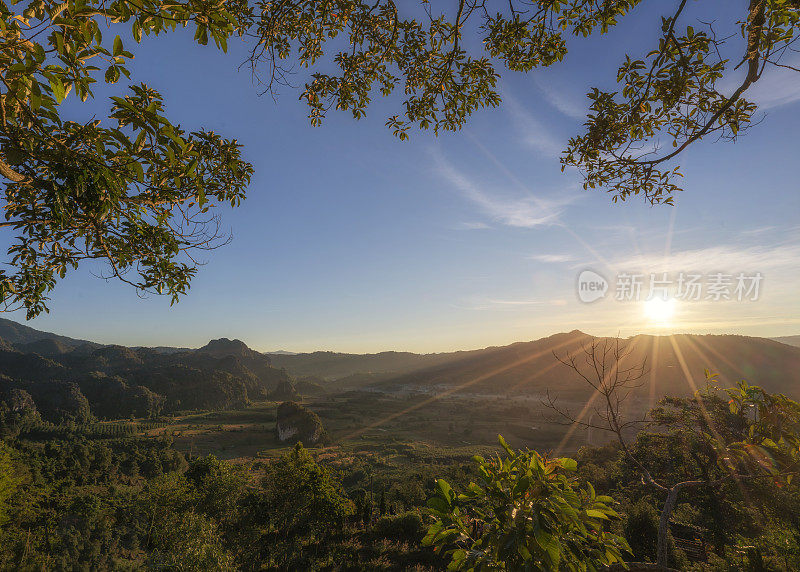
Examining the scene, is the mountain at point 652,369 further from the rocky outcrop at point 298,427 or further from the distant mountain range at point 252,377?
the rocky outcrop at point 298,427

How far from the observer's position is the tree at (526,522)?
2.28 m

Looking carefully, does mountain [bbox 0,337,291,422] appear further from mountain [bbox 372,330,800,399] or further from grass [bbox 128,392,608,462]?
mountain [bbox 372,330,800,399]

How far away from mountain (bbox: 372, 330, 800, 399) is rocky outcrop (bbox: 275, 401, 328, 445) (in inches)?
2224

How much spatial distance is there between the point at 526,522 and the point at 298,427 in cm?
7690

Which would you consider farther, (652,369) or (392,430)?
(652,369)

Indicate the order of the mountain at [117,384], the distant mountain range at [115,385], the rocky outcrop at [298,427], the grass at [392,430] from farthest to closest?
1. the mountain at [117,384]
2. the distant mountain range at [115,385]
3. the rocky outcrop at [298,427]
4. the grass at [392,430]

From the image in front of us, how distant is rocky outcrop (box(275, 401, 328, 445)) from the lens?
2655 inches

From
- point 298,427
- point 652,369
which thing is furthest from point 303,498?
point 652,369

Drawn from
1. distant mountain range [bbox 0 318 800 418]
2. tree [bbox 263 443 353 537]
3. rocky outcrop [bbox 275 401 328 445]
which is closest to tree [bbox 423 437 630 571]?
tree [bbox 263 443 353 537]

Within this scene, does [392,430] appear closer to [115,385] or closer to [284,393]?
[284,393]

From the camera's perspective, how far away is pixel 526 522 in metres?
2.33

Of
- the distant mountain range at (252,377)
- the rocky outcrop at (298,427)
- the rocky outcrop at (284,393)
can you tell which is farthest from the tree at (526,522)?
the rocky outcrop at (284,393)

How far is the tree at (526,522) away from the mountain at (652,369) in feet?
278

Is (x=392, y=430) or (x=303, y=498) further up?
(x=303, y=498)
